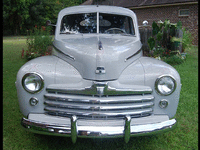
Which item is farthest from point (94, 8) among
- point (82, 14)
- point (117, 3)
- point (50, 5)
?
point (50, 5)

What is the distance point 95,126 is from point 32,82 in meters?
0.90

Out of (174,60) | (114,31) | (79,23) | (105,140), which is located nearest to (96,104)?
(105,140)

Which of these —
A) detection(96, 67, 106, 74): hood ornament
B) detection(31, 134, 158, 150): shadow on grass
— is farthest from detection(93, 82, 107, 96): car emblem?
detection(31, 134, 158, 150): shadow on grass

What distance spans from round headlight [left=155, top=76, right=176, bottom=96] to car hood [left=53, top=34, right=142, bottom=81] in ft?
1.52

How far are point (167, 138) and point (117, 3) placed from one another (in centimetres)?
1807

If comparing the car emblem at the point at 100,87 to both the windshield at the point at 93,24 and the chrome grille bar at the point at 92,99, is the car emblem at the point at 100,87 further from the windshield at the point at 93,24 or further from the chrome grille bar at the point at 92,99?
the windshield at the point at 93,24

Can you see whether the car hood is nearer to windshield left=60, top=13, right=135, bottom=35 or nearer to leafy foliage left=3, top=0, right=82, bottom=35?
windshield left=60, top=13, right=135, bottom=35

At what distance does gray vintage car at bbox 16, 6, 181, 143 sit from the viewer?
208 centimetres

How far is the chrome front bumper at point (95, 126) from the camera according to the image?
1991 millimetres

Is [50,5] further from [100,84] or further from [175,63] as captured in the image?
[100,84]

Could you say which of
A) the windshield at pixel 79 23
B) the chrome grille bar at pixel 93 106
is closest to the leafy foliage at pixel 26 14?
the windshield at pixel 79 23

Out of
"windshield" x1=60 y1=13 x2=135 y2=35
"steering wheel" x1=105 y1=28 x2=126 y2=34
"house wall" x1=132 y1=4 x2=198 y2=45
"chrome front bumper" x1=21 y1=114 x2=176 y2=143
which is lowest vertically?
"chrome front bumper" x1=21 y1=114 x2=176 y2=143

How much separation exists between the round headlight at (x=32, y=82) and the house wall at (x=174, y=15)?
14240 millimetres

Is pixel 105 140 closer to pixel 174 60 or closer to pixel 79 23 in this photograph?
pixel 79 23
